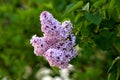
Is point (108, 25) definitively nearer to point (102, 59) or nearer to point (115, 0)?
point (115, 0)

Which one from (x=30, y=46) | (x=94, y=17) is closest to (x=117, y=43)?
(x=94, y=17)

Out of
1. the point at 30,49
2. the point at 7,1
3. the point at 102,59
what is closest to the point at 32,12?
the point at 30,49

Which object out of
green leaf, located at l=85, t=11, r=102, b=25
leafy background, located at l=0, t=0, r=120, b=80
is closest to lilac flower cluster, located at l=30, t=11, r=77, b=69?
green leaf, located at l=85, t=11, r=102, b=25

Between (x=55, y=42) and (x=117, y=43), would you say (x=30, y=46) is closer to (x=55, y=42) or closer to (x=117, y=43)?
(x=117, y=43)

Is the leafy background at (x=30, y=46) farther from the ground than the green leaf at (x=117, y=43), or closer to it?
farther from the ground

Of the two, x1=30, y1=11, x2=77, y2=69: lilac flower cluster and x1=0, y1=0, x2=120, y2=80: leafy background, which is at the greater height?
x1=0, y1=0, x2=120, y2=80: leafy background

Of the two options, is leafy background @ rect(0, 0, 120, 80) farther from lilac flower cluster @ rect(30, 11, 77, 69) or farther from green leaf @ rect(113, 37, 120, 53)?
lilac flower cluster @ rect(30, 11, 77, 69)

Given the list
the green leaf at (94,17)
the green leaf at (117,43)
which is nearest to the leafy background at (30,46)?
the green leaf at (117,43)

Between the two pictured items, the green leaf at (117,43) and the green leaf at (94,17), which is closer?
the green leaf at (94,17)

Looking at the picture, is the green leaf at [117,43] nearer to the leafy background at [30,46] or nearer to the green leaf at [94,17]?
the leafy background at [30,46]

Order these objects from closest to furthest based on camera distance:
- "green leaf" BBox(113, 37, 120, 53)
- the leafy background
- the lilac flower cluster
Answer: the lilac flower cluster → "green leaf" BBox(113, 37, 120, 53) → the leafy background
